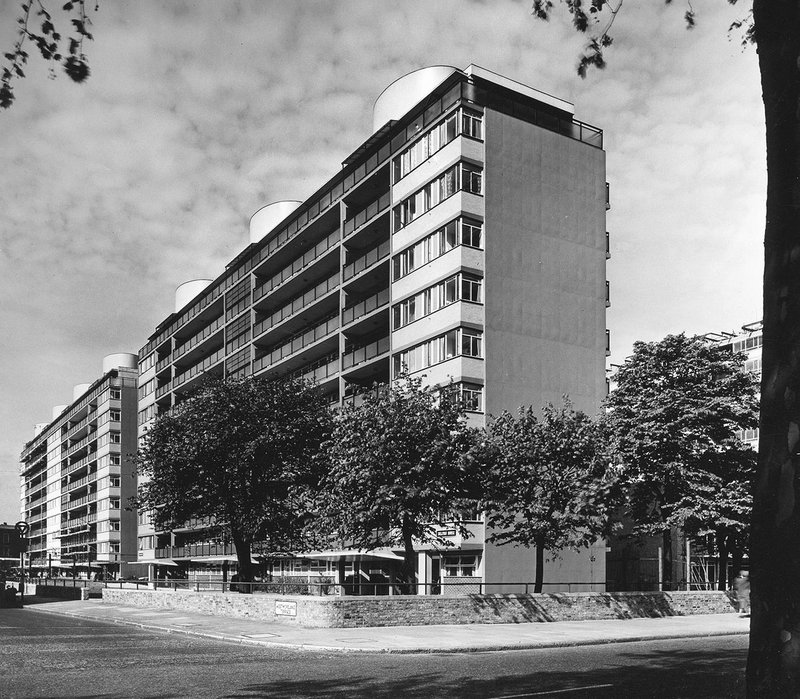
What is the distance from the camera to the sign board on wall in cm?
2789

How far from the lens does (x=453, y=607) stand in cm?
2814

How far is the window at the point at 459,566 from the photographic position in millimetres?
44656

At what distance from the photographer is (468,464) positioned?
31.5 m

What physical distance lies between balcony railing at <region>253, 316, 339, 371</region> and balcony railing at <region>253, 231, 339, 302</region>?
4.62 meters

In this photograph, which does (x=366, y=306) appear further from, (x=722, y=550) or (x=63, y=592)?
(x=63, y=592)

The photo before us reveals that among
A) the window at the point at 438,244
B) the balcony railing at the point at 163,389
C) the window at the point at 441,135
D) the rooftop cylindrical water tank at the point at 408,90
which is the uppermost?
the rooftop cylindrical water tank at the point at 408,90

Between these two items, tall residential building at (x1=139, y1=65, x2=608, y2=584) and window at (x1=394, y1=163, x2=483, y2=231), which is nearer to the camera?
tall residential building at (x1=139, y1=65, x2=608, y2=584)

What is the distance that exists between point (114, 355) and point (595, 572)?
93385mm

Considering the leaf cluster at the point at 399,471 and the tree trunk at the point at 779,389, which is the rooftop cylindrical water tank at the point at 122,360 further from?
the tree trunk at the point at 779,389

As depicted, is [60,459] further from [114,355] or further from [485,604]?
[485,604]

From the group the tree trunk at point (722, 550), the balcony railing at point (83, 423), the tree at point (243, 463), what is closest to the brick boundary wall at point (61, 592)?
the tree at point (243, 463)

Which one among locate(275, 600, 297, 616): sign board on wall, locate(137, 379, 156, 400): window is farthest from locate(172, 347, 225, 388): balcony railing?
locate(275, 600, 297, 616): sign board on wall

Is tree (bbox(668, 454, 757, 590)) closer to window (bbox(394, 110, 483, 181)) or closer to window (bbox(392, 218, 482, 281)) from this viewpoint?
window (bbox(392, 218, 482, 281))

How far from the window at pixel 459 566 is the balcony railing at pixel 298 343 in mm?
18010
